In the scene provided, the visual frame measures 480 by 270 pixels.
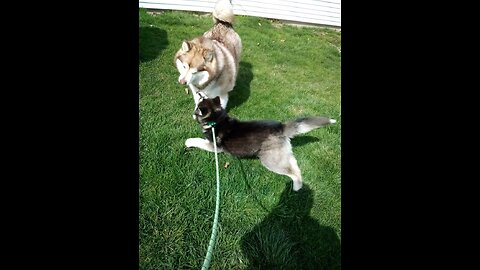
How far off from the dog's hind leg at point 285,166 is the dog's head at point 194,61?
0.74 meters

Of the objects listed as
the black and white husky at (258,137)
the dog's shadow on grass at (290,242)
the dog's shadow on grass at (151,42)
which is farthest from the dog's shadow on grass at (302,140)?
the dog's shadow on grass at (151,42)

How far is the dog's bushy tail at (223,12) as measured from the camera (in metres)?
2.32

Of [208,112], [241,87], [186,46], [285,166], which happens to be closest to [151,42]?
[186,46]

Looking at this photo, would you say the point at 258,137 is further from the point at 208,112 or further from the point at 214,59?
the point at 214,59

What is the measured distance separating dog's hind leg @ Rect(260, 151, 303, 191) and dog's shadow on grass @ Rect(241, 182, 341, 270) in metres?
0.14

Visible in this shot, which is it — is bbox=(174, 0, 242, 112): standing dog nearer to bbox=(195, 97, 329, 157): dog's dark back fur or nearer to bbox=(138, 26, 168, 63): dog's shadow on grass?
bbox=(138, 26, 168, 63): dog's shadow on grass

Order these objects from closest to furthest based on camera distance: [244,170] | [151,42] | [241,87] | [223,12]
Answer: [244,170], [151,42], [223,12], [241,87]

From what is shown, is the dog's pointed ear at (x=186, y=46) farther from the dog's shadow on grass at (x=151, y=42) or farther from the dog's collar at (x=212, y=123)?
the dog's collar at (x=212, y=123)

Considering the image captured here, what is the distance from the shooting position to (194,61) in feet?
6.82

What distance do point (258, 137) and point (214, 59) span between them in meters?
0.72

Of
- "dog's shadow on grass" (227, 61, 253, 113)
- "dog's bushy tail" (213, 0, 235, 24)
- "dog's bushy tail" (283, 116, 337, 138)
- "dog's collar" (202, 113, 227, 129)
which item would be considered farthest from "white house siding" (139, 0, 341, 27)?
"dog's collar" (202, 113, 227, 129)
